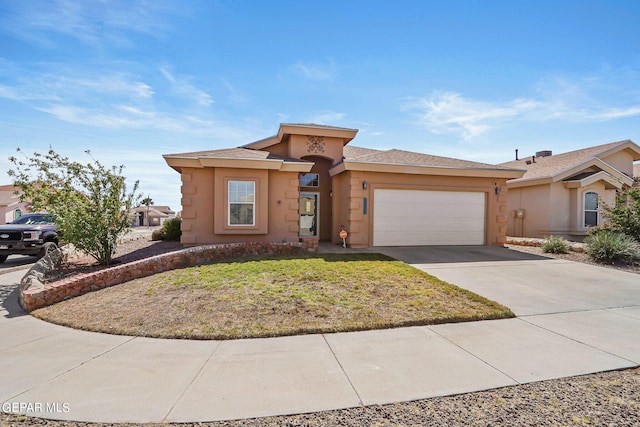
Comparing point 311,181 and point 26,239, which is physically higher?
point 311,181

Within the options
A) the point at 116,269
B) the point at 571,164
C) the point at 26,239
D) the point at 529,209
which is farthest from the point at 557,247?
the point at 26,239

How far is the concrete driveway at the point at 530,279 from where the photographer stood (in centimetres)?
602

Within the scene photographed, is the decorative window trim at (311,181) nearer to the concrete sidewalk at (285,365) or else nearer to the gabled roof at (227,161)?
the gabled roof at (227,161)

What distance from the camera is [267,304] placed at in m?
5.46

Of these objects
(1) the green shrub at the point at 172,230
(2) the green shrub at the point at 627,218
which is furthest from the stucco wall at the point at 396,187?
(1) the green shrub at the point at 172,230

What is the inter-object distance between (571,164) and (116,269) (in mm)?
20607

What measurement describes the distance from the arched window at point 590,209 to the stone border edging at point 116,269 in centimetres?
1545

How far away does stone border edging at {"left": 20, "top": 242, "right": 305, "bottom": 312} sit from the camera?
5910 mm

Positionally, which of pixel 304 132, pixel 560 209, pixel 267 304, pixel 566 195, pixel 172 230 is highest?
pixel 304 132

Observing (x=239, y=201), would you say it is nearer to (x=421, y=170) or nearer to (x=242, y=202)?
(x=242, y=202)

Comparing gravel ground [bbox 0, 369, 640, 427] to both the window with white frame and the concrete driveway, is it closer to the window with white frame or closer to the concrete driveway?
the concrete driveway

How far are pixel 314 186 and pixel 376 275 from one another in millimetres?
7234

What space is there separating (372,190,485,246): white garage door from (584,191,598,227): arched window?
7309 mm

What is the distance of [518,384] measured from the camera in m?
3.25
